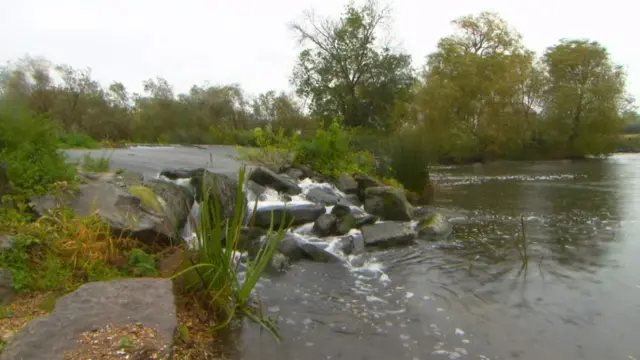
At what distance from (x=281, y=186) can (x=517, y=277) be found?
17.8 ft

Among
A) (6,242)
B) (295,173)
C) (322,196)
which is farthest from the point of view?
(295,173)

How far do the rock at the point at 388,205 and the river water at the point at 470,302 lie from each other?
1.35 meters

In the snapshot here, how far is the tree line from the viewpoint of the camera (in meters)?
29.8

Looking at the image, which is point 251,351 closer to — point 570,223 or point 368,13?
point 570,223

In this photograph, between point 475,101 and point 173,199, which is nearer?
point 173,199

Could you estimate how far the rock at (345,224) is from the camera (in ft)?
25.6

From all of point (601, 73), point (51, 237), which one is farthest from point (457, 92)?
point (51, 237)

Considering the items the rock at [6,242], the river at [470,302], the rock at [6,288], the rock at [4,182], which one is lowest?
the river at [470,302]

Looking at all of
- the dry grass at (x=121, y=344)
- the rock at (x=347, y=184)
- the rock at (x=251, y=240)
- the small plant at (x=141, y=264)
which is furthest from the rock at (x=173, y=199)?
the rock at (x=347, y=184)

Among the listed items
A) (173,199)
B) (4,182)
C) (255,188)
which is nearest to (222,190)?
(173,199)

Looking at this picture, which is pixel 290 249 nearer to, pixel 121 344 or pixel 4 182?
pixel 4 182

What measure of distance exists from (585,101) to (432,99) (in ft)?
43.7

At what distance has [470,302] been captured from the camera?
4.84 metres

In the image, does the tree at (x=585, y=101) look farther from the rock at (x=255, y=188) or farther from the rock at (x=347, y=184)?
the rock at (x=255, y=188)
